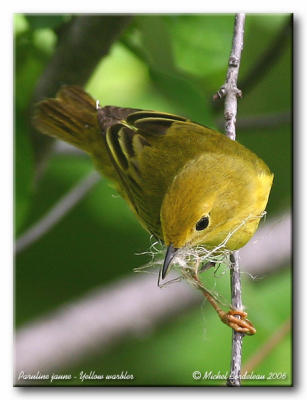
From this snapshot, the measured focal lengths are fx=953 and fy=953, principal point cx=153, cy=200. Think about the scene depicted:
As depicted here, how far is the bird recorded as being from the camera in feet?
10.7

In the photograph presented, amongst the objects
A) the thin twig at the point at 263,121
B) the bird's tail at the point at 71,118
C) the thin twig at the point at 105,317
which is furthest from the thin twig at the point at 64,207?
the thin twig at the point at 263,121

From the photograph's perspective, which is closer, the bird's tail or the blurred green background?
the blurred green background

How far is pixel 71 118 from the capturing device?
12.5 feet

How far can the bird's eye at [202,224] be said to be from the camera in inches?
128

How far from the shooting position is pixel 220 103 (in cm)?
374

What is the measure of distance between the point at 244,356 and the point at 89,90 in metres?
1.20

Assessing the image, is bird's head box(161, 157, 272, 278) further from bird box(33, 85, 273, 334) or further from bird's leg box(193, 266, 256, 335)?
bird's leg box(193, 266, 256, 335)

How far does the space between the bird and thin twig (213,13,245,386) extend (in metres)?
Result: 0.06

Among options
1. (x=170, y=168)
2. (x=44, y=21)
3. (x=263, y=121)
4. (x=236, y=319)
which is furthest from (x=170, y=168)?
(x=44, y=21)

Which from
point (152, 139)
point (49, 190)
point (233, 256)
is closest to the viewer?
point (233, 256)

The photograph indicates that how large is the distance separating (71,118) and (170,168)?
Result: 0.52 metres

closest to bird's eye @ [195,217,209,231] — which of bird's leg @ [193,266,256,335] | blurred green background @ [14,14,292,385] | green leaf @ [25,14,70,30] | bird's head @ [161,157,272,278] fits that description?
bird's head @ [161,157,272,278]

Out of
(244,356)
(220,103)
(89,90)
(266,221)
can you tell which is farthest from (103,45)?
(244,356)
